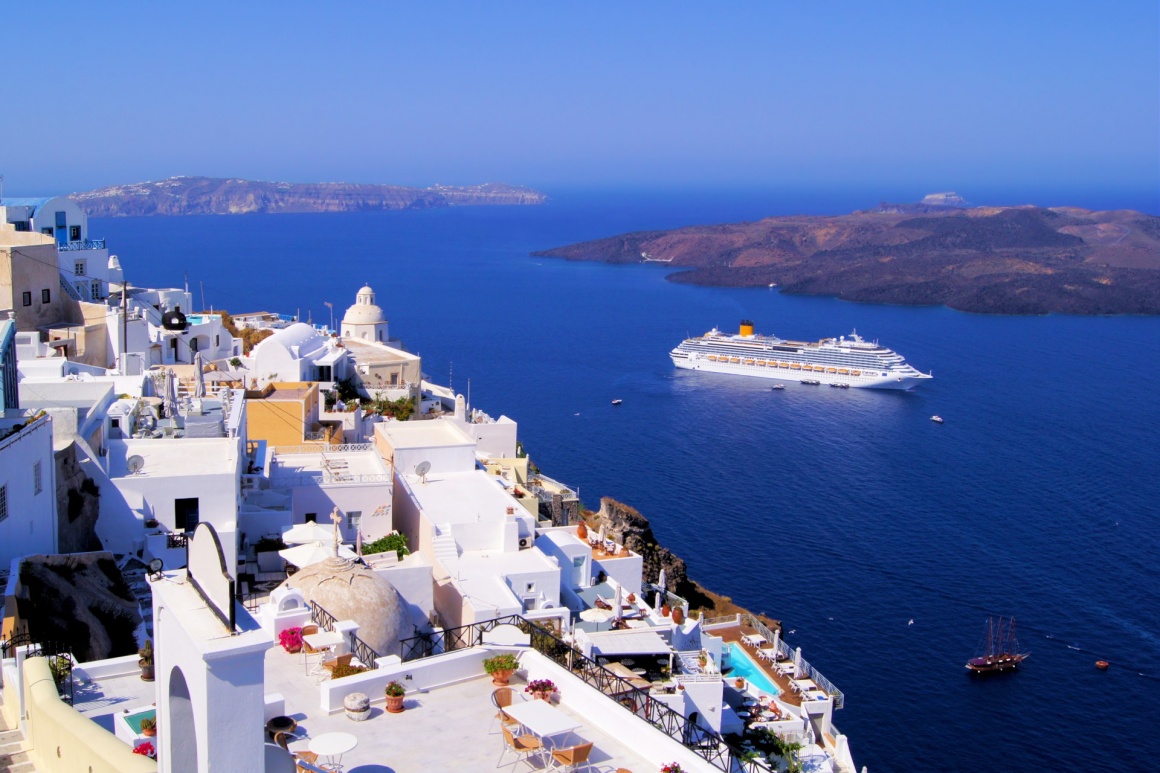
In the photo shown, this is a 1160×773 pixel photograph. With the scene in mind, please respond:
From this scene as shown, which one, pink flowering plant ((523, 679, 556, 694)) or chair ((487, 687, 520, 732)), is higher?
pink flowering plant ((523, 679, 556, 694))

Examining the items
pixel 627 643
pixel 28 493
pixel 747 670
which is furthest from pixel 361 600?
pixel 747 670

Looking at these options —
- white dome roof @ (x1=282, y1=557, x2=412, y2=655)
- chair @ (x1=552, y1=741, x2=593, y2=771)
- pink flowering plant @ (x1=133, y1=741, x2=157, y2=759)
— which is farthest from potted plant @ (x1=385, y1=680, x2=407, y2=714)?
white dome roof @ (x1=282, y1=557, x2=412, y2=655)

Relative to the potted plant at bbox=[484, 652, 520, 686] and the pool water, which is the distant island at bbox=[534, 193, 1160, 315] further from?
the pool water

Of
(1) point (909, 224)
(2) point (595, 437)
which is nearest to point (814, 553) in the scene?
(2) point (595, 437)

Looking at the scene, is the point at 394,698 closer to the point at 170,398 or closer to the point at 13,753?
the point at 13,753

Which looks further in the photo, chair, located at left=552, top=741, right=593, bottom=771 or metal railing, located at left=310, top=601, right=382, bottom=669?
metal railing, located at left=310, top=601, right=382, bottom=669

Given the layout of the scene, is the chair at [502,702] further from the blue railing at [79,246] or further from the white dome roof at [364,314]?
the white dome roof at [364,314]
